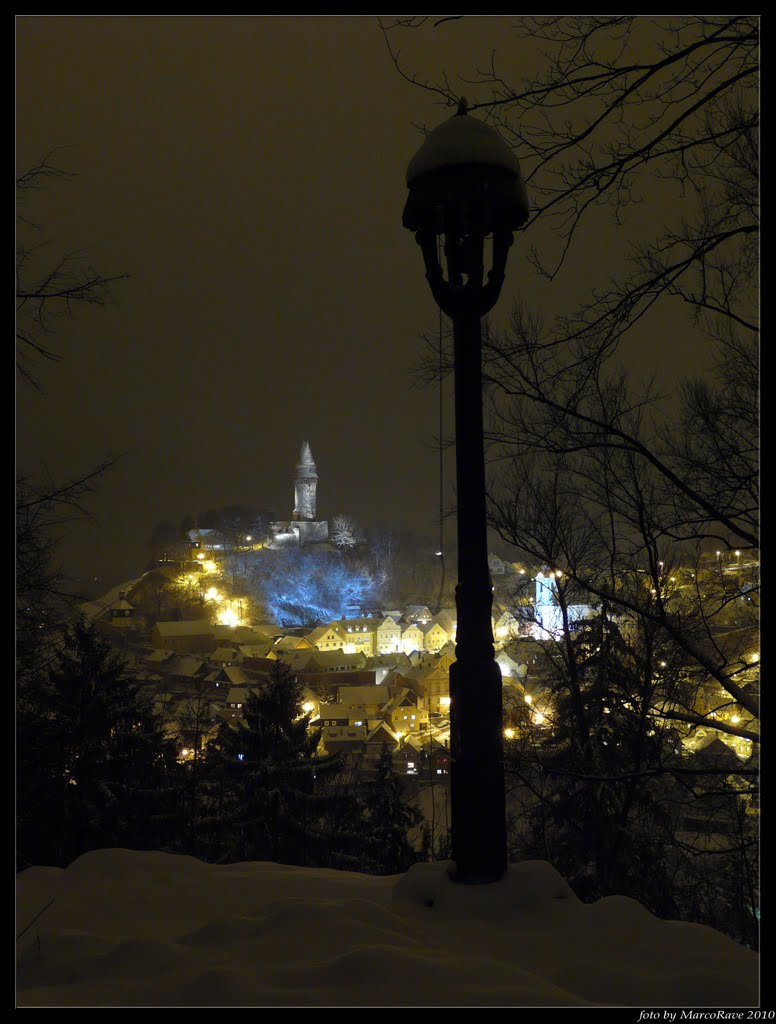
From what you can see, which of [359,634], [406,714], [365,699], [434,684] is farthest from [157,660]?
[359,634]

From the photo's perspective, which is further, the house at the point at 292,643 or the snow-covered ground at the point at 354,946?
the house at the point at 292,643

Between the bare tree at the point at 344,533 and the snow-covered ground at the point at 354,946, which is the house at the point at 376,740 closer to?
the snow-covered ground at the point at 354,946

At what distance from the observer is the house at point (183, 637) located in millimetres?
32125

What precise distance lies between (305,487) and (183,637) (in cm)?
6482

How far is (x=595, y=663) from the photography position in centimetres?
934

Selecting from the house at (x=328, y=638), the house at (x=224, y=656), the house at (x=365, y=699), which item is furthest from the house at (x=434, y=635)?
the house at (x=224, y=656)

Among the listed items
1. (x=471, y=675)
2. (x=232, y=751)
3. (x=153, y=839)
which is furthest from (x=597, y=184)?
(x=232, y=751)

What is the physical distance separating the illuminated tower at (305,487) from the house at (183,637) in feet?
178

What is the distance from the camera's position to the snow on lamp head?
11.0 feet

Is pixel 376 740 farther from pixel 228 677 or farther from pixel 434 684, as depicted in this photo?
pixel 228 677

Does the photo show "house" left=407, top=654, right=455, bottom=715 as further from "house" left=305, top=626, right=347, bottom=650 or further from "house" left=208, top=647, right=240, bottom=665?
"house" left=305, top=626, right=347, bottom=650

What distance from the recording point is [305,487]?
97.8 meters

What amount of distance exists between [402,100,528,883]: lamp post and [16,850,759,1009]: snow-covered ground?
278 mm
